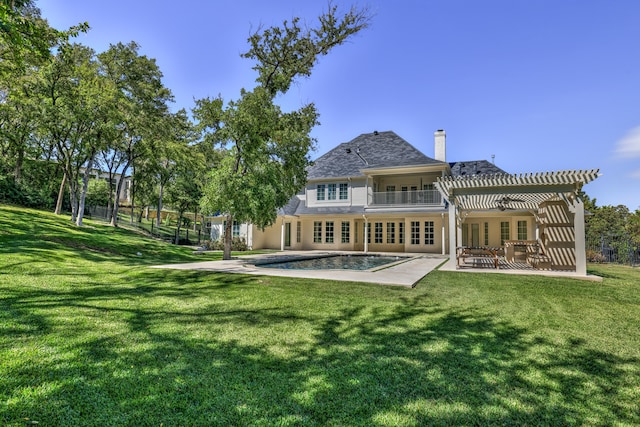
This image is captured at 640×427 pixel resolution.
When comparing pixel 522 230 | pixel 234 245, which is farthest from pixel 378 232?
pixel 234 245

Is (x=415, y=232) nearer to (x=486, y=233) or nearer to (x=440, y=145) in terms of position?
(x=486, y=233)

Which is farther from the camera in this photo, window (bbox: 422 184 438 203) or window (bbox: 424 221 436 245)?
window (bbox: 424 221 436 245)

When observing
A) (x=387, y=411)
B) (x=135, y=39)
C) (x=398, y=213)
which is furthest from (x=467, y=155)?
(x=135, y=39)

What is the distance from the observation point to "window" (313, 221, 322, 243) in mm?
23203

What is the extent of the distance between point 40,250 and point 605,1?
1985 cm

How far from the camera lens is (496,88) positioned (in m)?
14.1

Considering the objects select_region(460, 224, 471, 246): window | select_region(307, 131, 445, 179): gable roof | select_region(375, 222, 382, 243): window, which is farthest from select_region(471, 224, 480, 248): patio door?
select_region(375, 222, 382, 243): window

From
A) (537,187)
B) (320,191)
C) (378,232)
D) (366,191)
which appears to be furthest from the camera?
(320,191)

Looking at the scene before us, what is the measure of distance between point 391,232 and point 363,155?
6387mm

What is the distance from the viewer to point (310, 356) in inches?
135

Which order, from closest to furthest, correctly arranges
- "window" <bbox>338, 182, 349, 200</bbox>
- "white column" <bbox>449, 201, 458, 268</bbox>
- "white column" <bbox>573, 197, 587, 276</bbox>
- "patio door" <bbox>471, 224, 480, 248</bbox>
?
"white column" <bbox>573, 197, 587, 276</bbox>, "white column" <bbox>449, 201, 458, 268</bbox>, "patio door" <bbox>471, 224, 480, 248</bbox>, "window" <bbox>338, 182, 349, 200</bbox>

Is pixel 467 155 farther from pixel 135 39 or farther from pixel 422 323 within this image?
pixel 135 39

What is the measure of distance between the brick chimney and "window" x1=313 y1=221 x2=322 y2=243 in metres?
9.80

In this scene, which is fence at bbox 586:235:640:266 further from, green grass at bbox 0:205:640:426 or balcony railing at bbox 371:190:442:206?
green grass at bbox 0:205:640:426
